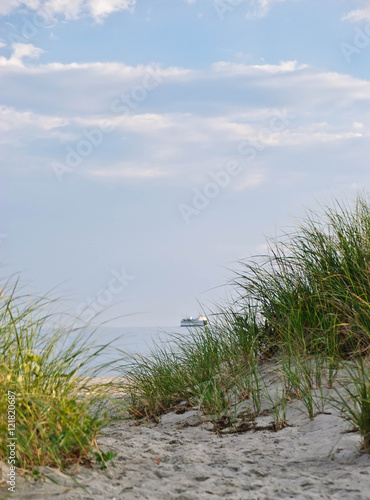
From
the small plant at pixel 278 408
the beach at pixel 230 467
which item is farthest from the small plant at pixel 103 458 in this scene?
the small plant at pixel 278 408

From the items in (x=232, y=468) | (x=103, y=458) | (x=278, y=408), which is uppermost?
(x=103, y=458)

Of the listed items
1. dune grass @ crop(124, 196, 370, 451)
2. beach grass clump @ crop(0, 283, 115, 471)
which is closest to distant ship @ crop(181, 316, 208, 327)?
dune grass @ crop(124, 196, 370, 451)

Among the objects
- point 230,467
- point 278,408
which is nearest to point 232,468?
point 230,467

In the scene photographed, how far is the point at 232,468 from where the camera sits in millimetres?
2742

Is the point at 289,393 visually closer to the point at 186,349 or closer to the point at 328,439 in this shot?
the point at 328,439

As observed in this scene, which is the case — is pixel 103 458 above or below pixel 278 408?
above

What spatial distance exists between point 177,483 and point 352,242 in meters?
3.03

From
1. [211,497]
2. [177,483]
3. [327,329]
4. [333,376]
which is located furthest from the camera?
[327,329]

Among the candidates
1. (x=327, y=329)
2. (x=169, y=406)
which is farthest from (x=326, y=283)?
(x=169, y=406)

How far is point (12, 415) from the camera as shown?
244 cm

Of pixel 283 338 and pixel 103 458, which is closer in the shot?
pixel 103 458

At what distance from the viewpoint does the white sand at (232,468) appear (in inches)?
92.0

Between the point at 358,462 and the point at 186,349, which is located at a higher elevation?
the point at 186,349

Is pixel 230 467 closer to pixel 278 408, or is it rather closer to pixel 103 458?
pixel 103 458
